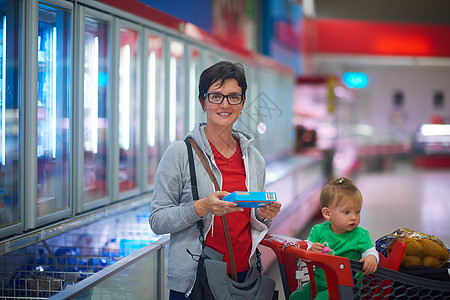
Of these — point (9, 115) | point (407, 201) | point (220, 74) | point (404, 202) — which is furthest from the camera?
point (407, 201)

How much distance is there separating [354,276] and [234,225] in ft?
1.90

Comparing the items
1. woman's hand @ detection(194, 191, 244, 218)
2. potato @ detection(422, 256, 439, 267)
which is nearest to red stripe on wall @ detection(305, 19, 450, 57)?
potato @ detection(422, 256, 439, 267)

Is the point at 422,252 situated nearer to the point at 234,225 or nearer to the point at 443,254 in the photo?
the point at 443,254

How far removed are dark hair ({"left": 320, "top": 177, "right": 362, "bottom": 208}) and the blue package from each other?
60 centimetres

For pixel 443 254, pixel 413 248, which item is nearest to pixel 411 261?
pixel 413 248

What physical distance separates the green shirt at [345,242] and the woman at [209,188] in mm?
447

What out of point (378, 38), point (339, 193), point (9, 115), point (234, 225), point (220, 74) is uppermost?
point (378, 38)

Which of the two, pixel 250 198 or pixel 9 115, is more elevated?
pixel 9 115

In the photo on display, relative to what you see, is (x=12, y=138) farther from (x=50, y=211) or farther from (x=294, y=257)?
(x=294, y=257)

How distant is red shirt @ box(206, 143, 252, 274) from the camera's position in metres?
2.30

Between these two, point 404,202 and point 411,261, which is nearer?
point 411,261

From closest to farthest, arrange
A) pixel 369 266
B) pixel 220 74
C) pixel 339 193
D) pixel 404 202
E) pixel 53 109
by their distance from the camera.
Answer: pixel 220 74 → pixel 369 266 → pixel 339 193 → pixel 53 109 → pixel 404 202

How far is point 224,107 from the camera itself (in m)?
2.27

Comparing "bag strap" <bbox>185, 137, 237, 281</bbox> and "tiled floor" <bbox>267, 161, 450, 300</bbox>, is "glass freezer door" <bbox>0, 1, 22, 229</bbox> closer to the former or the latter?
"bag strap" <bbox>185, 137, 237, 281</bbox>
